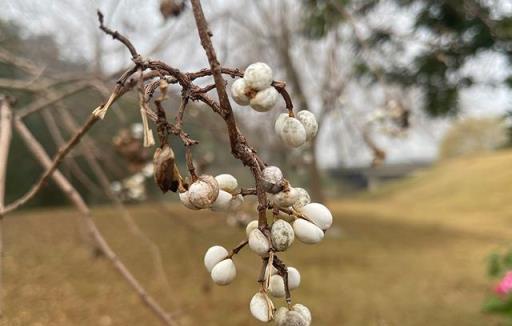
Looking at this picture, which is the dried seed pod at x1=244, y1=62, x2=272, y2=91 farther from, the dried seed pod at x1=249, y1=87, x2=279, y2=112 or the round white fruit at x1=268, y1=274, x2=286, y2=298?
the round white fruit at x1=268, y1=274, x2=286, y2=298

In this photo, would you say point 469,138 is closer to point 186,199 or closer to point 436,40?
point 436,40

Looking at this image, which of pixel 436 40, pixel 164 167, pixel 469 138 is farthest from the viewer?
pixel 469 138

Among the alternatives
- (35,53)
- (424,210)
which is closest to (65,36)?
(35,53)

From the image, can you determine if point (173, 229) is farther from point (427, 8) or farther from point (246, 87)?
point (246, 87)

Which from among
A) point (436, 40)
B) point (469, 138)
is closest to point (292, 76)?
point (436, 40)

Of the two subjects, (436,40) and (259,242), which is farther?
(436,40)

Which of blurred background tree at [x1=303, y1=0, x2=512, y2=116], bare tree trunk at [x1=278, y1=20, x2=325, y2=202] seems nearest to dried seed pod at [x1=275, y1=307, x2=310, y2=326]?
blurred background tree at [x1=303, y1=0, x2=512, y2=116]
